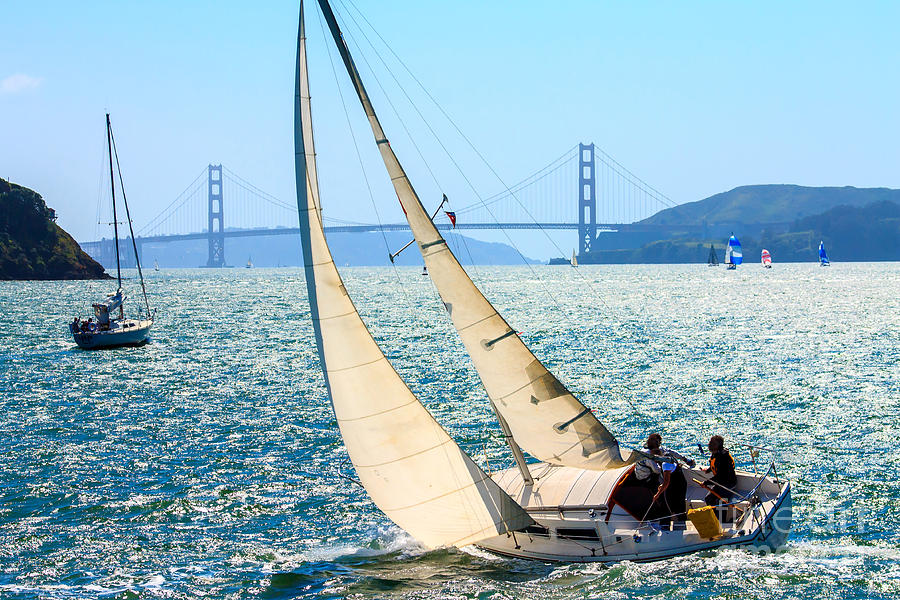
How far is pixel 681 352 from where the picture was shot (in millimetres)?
36938

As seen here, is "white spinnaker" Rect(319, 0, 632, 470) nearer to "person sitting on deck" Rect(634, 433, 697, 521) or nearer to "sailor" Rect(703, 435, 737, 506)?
"person sitting on deck" Rect(634, 433, 697, 521)

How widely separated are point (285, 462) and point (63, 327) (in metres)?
39.0

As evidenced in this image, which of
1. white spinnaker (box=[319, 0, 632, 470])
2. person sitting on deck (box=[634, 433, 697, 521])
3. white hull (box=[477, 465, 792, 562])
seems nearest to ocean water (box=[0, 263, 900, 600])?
white hull (box=[477, 465, 792, 562])

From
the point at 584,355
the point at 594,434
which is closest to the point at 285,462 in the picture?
the point at 594,434

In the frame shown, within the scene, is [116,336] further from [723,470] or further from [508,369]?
[723,470]

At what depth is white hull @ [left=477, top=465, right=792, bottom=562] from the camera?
38.0ft

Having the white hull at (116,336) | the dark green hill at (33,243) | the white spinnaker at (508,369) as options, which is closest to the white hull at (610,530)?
the white spinnaker at (508,369)

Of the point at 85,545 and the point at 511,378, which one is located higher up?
the point at 511,378

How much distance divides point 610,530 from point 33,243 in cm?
11415

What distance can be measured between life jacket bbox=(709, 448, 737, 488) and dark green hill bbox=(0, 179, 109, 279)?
109519mm

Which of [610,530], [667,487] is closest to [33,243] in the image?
[610,530]

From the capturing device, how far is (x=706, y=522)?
11484 millimetres

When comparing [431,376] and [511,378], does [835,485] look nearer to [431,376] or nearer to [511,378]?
[511,378]

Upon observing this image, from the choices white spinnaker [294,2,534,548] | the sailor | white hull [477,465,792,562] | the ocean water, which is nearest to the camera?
white spinnaker [294,2,534,548]
